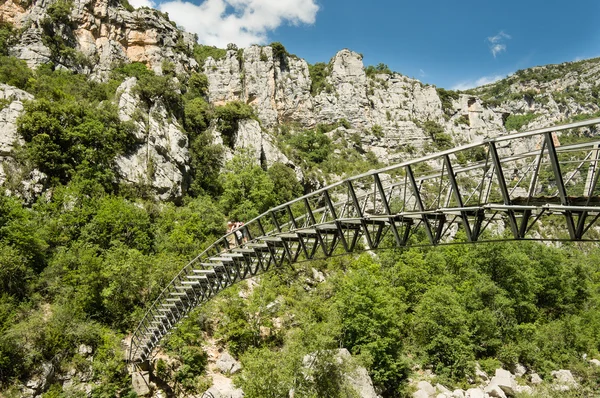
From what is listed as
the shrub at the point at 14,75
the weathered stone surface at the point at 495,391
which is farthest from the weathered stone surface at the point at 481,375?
the shrub at the point at 14,75

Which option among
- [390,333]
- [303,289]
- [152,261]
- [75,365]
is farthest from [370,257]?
[75,365]

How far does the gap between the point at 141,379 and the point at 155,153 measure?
2487cm

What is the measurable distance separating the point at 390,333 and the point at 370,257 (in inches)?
503

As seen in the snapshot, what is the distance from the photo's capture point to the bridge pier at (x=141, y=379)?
63.9 feet

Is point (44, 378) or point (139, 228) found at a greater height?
point (139, 228)

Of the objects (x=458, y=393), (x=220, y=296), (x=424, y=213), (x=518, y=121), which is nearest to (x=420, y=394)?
(x=458, y=393)

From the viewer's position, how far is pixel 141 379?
19.9 meters

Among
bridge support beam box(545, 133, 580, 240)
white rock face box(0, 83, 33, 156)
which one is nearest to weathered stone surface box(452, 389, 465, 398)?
bridge support beam box(545, 133, 580, 240)

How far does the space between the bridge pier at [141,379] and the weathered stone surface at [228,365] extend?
4490 mm

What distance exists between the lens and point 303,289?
31.4m

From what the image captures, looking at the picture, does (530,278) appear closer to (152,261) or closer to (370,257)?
(370,257)

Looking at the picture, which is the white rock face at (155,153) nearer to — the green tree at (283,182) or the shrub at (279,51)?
the green tree at (283,182)

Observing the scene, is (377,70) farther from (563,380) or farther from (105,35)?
(563,380)

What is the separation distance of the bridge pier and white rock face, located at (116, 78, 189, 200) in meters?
19.3
